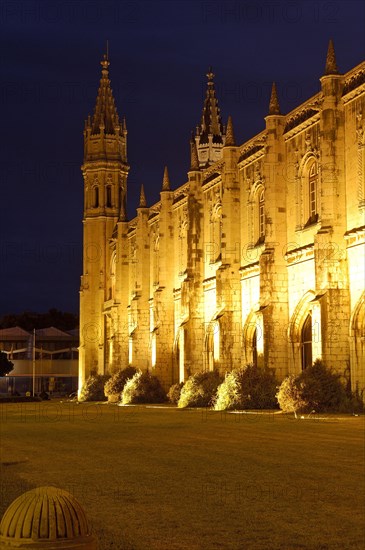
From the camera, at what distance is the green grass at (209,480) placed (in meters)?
9.38

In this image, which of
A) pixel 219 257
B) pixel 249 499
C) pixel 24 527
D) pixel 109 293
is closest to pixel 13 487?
pixel 249 499

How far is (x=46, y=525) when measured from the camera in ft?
14.7

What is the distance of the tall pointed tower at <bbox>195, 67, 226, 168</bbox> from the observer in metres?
77.2

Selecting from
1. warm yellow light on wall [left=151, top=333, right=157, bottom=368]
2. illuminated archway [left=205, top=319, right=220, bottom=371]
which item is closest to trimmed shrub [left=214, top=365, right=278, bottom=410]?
illuminated archway [left=205, top=319, right=220, bottom=371]

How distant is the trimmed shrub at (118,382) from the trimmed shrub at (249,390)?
1788 cm

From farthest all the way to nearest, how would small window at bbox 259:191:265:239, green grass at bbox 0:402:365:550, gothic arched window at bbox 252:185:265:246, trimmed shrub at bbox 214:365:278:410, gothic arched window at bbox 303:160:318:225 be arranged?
gothic arched window at bbox 252:185:265:246, small window at bbox 259:191:265:239, gothic arched window at bbox 303:160:318:225, trimmed shrub at bbox 214:365:278:410, green grass at bbox 0:402:365:550

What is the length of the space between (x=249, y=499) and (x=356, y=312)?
18.3 m

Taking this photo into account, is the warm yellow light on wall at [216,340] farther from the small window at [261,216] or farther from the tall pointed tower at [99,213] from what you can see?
the tall pointed tower at [99,213]

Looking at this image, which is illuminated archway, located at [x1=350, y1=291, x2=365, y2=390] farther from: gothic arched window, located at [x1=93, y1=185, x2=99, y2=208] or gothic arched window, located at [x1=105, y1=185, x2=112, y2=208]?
gothic arched window, located at [x1=93, y1=185, x2=99, y2=208]

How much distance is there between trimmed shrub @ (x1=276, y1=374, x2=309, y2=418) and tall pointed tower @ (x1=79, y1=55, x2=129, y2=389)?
3642 cm

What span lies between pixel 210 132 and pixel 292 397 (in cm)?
5239

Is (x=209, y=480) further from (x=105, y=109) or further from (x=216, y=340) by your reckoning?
(x=105, y=109)

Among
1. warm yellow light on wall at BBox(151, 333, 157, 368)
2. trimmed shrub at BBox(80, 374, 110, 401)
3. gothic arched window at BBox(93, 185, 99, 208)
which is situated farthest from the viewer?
gothic arched window at BBox(93, 185, 99, 208)

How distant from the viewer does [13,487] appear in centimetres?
1317
